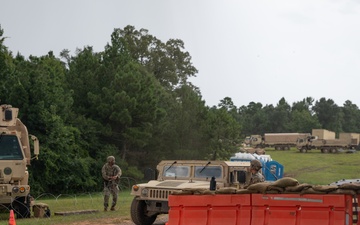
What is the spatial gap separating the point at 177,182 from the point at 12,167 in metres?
5.14

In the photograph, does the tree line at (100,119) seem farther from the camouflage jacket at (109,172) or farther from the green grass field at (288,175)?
the camouflage jacket at (109,172)

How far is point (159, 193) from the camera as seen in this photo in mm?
16359

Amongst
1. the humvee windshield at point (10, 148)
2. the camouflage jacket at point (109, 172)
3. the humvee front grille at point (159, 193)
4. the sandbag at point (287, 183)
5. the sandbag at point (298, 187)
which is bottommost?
the humvee front grille at point (159, 193)

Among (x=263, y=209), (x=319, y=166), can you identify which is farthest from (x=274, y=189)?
(x=319, y=166)

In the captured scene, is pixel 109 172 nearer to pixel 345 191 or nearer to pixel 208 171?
pixel 208 171

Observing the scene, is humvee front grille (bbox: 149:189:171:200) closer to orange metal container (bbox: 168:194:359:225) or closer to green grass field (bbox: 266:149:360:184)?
orange metal container (bbox: 168:194:359:225)

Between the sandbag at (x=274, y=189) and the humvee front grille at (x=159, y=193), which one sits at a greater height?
the sandbag at (x=274, y=189)

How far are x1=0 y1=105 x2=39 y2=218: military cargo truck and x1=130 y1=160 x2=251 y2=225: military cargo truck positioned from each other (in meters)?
3.83

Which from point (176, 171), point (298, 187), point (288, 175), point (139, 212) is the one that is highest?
point (298, 187)

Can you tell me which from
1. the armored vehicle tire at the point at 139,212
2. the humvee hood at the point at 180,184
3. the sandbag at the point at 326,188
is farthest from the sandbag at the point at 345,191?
the armored vehicle tire at the point at 139,212

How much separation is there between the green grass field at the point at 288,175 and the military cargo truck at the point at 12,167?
0.64 metres

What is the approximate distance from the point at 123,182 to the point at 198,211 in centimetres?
2809

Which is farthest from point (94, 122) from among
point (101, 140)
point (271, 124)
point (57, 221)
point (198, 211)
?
point (271, 124)

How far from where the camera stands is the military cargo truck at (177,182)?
16.3m
